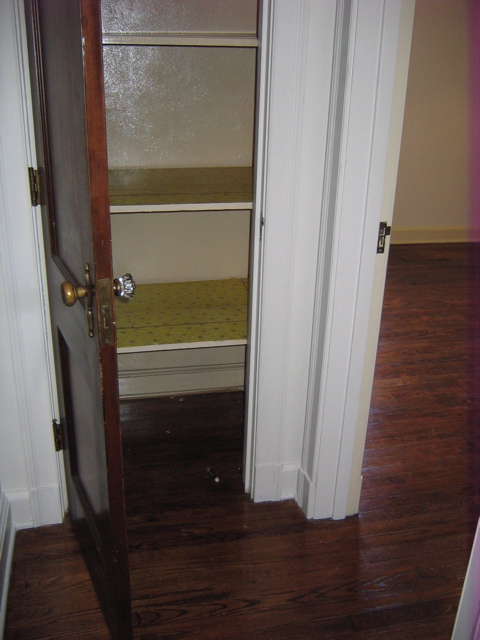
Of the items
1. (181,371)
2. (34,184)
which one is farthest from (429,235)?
(34,184)

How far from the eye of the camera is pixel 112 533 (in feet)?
5.04

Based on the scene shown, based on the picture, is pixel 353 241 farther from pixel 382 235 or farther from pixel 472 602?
pixel 472 602

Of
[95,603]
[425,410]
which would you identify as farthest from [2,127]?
[425,410]

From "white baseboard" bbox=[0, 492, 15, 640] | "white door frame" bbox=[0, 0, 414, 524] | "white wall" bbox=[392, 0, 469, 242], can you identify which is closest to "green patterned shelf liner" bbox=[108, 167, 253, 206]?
"white door frame" bbox=[0, 0, 414, 524]

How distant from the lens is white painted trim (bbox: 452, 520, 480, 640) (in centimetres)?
121

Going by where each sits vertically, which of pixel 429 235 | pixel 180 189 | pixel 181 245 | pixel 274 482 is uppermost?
pixel 180 189

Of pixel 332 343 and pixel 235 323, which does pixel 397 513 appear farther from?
pixel 235 323

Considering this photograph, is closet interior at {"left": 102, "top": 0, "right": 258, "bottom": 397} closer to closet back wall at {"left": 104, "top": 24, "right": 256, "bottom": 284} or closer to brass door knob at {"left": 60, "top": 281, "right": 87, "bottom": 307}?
closet back wall at {"left": 104, "top": 24, "right": 256, "bottom": 284}

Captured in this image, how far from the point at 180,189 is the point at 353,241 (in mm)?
818

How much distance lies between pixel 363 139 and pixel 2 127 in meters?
1.01

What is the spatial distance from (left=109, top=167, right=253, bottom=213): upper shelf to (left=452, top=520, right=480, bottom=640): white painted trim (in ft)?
4.32

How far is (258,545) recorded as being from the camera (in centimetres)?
214

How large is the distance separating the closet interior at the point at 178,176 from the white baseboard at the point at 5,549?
25.5 inches

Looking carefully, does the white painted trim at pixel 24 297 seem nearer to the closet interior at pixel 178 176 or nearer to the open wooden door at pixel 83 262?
the open wooden door at pixel 83 262
